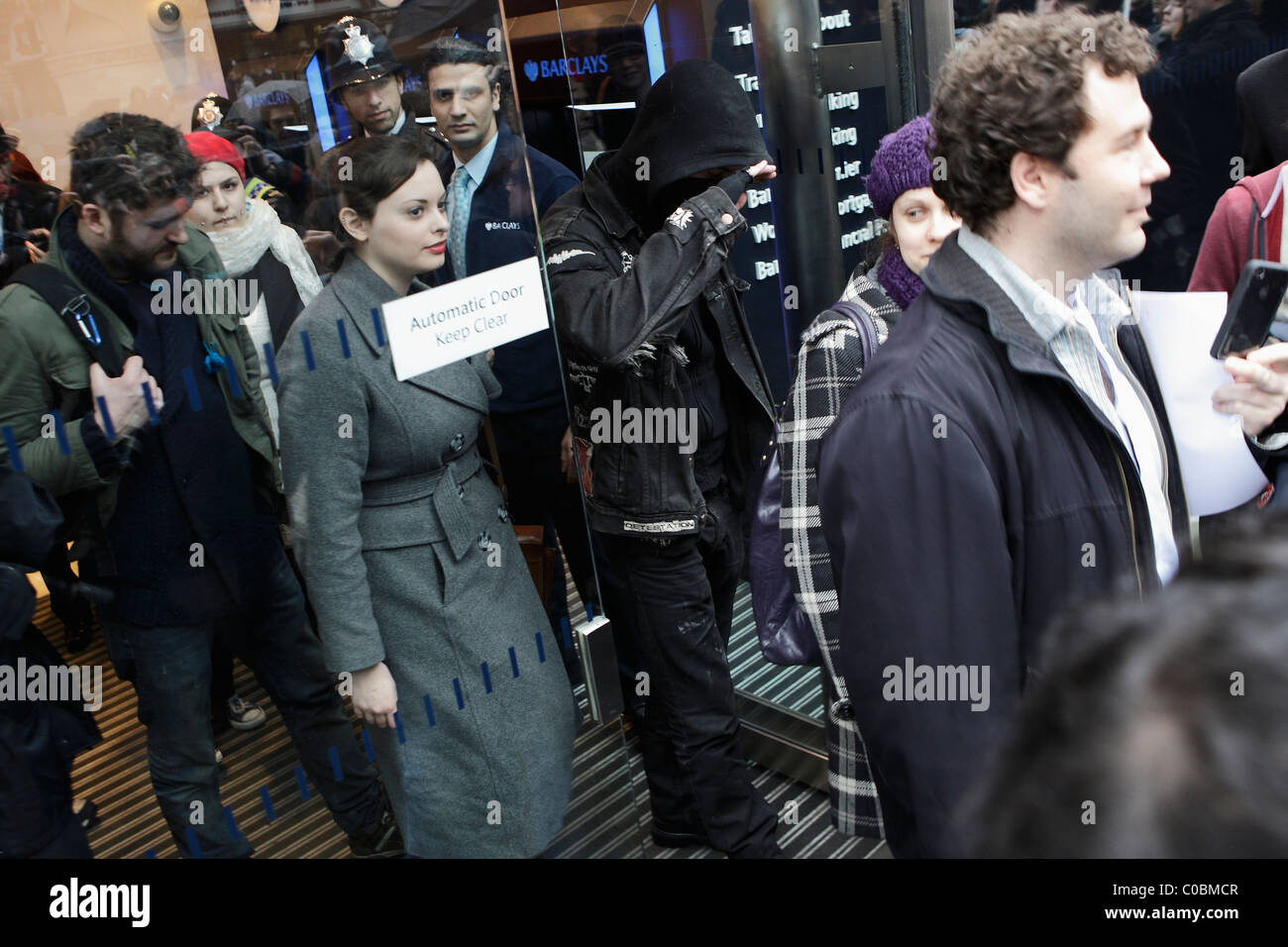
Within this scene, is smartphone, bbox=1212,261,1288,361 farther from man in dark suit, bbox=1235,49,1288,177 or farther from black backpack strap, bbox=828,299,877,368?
man in dark suit, bbox=1235,49,1288,177

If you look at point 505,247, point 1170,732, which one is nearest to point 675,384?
point 505,247

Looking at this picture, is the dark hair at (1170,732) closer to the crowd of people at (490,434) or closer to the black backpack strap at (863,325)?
the crowd of people at (490,434)

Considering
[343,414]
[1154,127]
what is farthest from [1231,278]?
[343,414]

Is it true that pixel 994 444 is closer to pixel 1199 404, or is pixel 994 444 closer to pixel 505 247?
pixel 1199 404

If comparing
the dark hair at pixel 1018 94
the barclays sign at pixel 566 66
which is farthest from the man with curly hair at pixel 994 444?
the barclays sign at pixel 566 66

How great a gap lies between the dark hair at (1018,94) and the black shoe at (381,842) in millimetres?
1508

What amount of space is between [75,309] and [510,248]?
2.76ft

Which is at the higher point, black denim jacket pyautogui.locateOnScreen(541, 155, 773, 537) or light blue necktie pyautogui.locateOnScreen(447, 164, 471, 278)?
light blue necktie pyautogui.locateOnScreen(447, 164, 471, 278)

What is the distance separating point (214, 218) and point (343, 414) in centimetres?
39

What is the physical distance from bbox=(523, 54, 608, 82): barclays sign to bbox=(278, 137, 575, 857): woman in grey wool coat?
150 cm

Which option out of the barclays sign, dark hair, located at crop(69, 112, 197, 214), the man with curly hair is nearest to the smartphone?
the man with curly hair

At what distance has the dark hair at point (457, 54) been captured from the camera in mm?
1963

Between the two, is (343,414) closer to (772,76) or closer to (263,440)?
(263,440)

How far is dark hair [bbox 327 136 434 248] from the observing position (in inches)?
71.7
